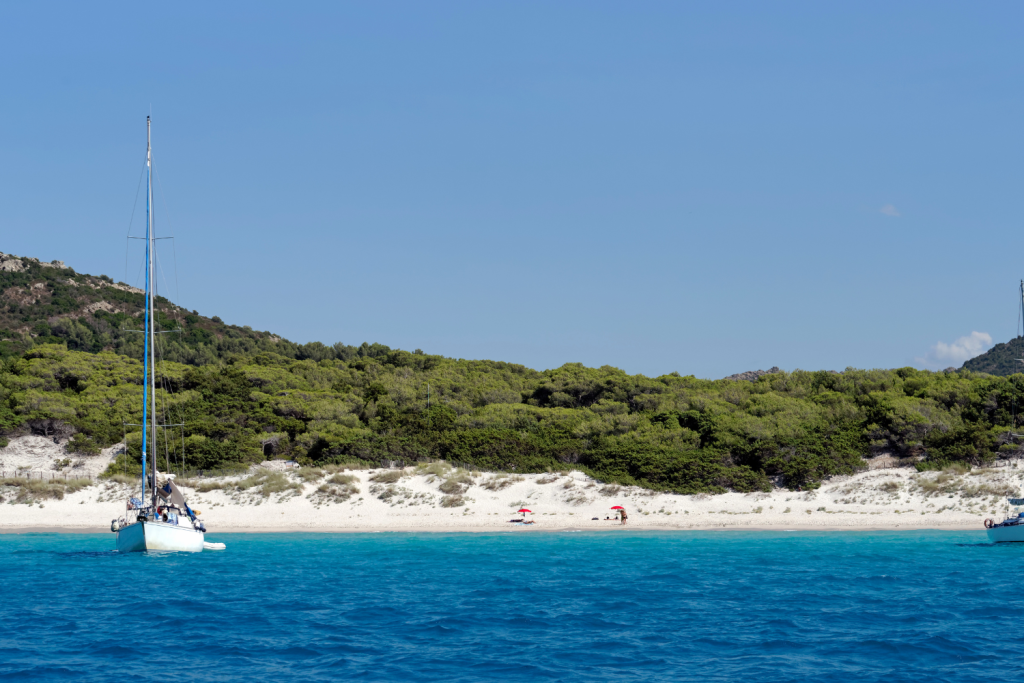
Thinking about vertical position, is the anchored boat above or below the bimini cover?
below

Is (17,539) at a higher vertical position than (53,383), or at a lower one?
lower

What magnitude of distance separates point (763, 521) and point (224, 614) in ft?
91.9

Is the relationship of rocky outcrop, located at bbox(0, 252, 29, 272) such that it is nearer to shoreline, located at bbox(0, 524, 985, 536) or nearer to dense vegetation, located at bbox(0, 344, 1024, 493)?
dense vegetation, located at bbox(0, 344, 1024, 493)

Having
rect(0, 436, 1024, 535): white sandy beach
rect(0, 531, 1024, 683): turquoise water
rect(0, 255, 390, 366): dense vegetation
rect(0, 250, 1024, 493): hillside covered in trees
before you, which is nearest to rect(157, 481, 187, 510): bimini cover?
rect(0, 531, 1024, 683): turquoise water

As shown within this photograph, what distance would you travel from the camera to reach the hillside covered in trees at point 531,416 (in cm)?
4941

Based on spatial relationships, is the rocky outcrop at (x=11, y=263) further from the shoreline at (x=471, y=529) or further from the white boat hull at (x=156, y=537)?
the white boat hull at (x=156, y=537)

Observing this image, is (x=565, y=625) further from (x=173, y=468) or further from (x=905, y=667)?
(x=173, y=468)

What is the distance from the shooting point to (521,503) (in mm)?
47156

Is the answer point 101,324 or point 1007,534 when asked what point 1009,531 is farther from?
point 101,324

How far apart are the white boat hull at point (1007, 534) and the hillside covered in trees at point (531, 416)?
12.4 m

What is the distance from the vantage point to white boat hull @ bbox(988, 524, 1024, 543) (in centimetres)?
3444

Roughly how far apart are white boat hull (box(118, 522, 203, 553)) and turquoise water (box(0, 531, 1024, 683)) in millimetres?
749

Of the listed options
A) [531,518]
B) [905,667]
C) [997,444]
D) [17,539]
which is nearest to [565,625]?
[905,667]

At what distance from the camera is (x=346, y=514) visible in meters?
46.2
